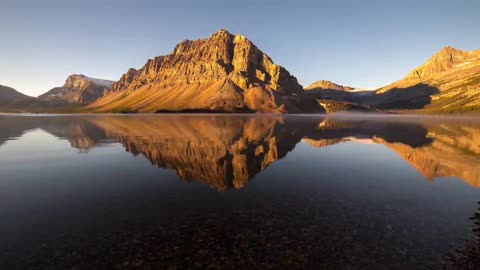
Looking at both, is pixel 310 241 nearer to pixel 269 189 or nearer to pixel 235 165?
pixel 269 189

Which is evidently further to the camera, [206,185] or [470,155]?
[470,155]

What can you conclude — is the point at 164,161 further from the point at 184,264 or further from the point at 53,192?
the point at 184,264

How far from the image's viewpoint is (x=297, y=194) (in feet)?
75.1

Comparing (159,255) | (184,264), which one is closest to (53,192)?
(159,255)

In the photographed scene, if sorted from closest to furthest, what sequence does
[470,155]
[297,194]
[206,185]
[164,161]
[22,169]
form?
[297,194]
[206,185]
[22,169]
[164,161]
[470,155]

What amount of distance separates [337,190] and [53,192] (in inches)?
908

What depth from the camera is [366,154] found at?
4266 centimetres

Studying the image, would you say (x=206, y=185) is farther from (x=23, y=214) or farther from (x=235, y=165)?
(x=23, y=214)

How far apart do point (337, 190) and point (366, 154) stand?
21400 millimetres

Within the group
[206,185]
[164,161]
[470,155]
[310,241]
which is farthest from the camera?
[470,155]

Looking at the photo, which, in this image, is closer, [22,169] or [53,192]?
[53,192]

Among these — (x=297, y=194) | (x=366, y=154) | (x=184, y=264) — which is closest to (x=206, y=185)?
(x=297, y=194)

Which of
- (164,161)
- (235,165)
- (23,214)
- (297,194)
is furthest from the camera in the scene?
(164,161)

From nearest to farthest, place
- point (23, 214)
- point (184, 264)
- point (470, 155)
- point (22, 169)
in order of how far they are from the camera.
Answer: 1. point (184, 264)
2. point (23, 214)
3. point (22, 169)
4. point (470, 155)
